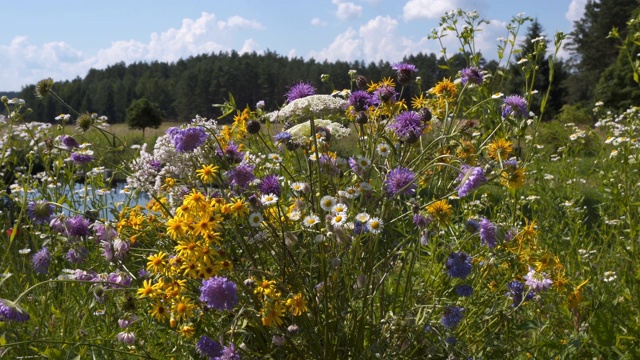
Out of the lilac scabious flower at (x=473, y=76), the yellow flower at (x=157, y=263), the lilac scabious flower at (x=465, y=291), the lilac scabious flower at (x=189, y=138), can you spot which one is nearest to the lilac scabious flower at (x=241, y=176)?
the lilac scabious flower at (x=189, y=138)

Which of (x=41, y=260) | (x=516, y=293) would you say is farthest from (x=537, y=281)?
(x=41, y=260)

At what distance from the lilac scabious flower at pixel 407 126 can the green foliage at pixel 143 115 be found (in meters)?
39.4

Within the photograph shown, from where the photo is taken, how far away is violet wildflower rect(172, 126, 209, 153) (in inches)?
77.6

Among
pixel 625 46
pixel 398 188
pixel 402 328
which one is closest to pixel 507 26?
pixel 625 46

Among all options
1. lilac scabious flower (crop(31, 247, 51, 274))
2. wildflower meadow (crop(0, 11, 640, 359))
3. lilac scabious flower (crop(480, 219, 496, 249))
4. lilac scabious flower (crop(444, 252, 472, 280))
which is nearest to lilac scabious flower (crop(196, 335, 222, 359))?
wildflower meadow (crop(0, 11, 640, 359))

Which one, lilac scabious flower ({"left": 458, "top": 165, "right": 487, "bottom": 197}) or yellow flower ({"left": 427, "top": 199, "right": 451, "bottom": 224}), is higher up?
lilac scabious flower ({"left": 458, "top": 165, "right": 487, "bottom": 197})

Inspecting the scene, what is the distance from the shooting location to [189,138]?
1980mm

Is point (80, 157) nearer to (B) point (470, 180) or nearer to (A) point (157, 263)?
(A) point (157, 263)

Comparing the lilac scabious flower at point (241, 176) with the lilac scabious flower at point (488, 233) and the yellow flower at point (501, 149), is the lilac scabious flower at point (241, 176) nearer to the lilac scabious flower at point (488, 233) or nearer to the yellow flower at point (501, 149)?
the lilac scabious flower at point (488, 233)

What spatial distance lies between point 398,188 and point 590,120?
711 inches

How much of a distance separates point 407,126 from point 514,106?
0.43m

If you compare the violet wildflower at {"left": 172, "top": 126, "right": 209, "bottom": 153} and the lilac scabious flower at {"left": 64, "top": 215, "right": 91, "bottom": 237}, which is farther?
the lilac scabious flower at {"left": 64, "top": 215, "right": 91, "bottom": 237}

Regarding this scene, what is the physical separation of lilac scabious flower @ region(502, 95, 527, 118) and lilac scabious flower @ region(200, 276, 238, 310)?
123 cm

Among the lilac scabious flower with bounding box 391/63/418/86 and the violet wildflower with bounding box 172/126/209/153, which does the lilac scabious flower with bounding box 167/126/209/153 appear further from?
the lilac scabious flower with bounding box 391/63/418/86
